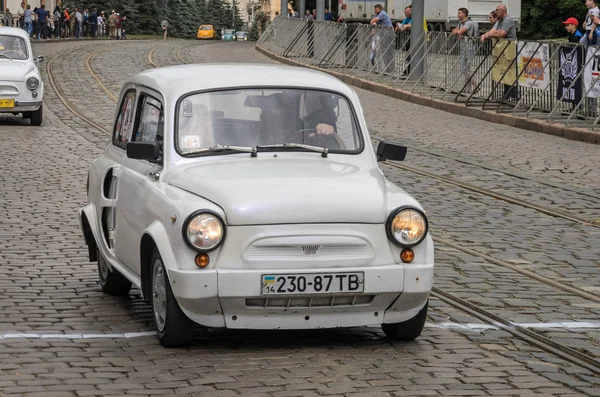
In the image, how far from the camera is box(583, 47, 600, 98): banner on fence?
66.1 ft

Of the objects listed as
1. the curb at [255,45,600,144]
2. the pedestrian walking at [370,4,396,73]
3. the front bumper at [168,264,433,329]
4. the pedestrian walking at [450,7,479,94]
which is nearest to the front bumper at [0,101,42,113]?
the curb at [255,45,600,144]

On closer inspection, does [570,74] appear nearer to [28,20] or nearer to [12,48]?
[12,48]

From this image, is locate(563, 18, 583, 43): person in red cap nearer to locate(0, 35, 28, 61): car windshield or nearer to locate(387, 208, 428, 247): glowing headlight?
locate(0, 35, 28, 61): car windshield

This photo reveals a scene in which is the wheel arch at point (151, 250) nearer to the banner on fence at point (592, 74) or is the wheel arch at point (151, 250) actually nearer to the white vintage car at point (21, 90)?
the banner on fence at point (592, 74)

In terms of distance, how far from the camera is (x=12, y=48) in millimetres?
22578

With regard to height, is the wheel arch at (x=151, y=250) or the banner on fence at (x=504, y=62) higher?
the wheel arch at (x=151, y=250)

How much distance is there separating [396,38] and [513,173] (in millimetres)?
14455

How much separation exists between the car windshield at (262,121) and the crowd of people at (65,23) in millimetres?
52415

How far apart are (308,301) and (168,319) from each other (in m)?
0.72

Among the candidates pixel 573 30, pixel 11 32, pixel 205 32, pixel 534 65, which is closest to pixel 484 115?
pixel 534 65

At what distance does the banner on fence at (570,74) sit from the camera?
2086 cm

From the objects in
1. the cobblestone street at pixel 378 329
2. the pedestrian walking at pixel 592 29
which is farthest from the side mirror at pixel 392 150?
the pedestrian walking at pixel 592 29

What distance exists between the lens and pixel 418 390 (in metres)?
6.05

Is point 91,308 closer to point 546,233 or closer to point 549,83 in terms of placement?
point 546,233
